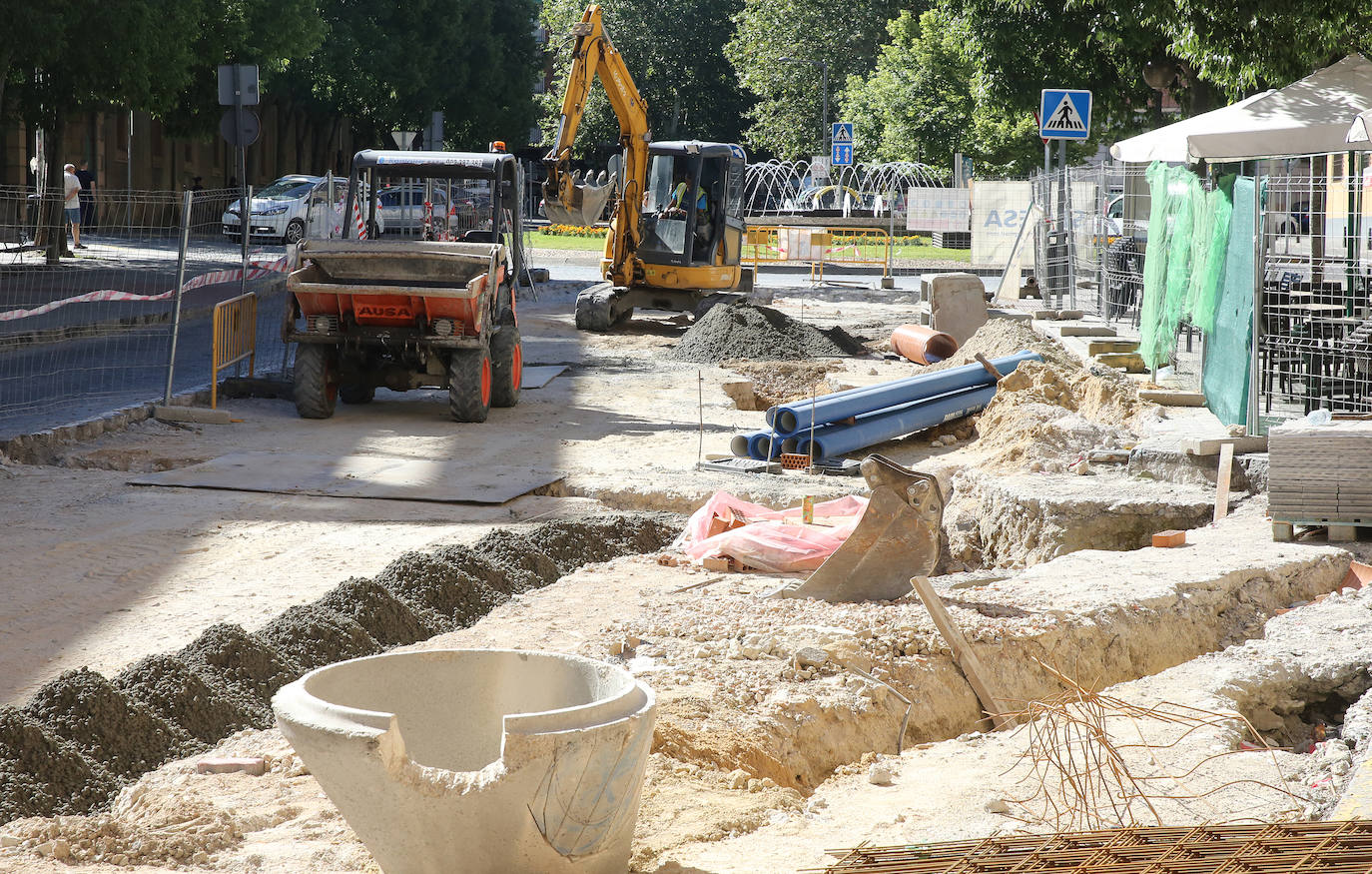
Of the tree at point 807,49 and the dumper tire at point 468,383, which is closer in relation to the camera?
the dumper tire at point 468,383

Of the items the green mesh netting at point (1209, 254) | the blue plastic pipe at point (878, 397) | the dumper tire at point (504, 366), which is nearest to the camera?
the green mesh netting at point (1209, 254)

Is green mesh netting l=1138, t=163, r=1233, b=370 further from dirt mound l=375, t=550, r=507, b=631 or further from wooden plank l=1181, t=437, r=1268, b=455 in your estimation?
dirt mound l=375, t=550, r=507, b=631

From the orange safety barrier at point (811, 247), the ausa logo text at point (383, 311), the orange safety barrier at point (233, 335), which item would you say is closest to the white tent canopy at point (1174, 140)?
the ausa logo text at point (383, 311)

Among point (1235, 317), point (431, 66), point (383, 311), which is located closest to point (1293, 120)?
point (1235, 317)

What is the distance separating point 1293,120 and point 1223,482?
4218mm

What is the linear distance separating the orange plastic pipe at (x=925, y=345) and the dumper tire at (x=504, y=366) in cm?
571

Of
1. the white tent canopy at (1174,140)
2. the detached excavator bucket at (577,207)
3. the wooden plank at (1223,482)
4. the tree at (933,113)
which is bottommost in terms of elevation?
the wooden plank at (1223,482)

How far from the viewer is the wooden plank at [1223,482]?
7.75 metres

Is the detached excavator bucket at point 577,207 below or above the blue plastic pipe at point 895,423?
above

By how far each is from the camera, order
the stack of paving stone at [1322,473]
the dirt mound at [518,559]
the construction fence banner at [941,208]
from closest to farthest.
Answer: the stack of paving stone at [1322,473]
the dirt mound at [518,559]
the construction fence banner at [941,208]

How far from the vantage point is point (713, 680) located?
5.14m

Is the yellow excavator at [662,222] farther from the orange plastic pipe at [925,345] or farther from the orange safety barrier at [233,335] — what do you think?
the orange safety barrier at [233,335]

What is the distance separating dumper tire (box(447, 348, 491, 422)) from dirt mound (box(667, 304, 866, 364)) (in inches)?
208

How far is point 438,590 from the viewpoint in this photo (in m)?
6.52
